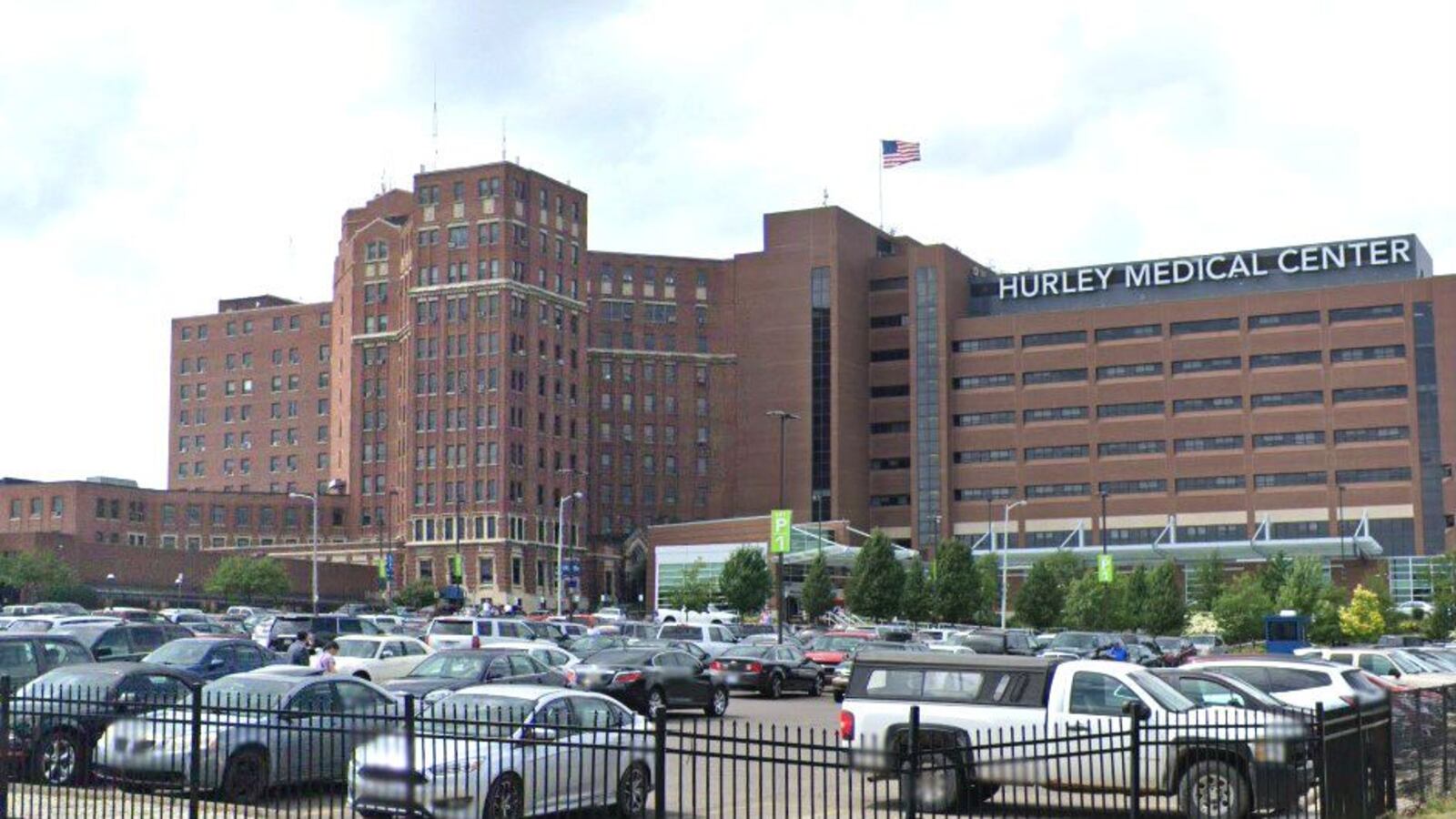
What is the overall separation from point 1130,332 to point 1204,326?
6.11m

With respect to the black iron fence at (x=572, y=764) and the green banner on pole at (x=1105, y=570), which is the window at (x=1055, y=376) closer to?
the green banner on pole at (x=1105, y=570)

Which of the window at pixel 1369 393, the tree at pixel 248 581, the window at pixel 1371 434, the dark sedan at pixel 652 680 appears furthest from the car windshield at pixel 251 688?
the window at pixel 1369 393

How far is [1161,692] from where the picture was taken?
2042 cm

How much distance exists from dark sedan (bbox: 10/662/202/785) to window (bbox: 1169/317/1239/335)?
12324cm

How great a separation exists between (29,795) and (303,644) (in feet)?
59.2

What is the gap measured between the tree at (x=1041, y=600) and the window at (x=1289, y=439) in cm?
3858

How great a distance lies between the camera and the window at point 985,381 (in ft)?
470

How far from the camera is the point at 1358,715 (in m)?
16.6

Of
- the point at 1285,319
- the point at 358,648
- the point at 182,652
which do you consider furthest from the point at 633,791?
the point at 1285,319

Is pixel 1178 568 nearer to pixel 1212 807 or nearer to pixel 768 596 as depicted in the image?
pixel 768 596

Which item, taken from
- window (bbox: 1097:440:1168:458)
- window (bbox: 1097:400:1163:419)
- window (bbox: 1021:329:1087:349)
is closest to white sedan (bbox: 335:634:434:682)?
window (bbox: 1097:440:1168:458)

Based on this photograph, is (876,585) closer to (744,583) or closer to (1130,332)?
(744,583)

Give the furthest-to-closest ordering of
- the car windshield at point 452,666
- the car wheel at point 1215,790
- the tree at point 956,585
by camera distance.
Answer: the tree at point 956,585 → the car windshield at point 452,666 → the car wheel at point 1215,790

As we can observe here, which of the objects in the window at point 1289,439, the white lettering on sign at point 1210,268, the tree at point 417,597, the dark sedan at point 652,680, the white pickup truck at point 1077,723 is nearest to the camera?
the white pickup truck at point 1077,723
